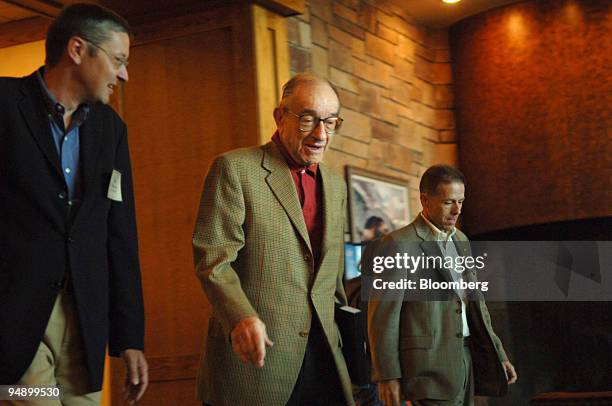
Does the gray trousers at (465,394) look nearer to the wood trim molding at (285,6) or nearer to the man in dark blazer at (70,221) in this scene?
the man in dark blazer at (70,221)

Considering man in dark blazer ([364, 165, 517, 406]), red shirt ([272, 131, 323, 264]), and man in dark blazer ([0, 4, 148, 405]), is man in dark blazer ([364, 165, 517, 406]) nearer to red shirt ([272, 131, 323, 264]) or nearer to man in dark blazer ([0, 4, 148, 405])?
red shirt ([272, 131, 323, 264])

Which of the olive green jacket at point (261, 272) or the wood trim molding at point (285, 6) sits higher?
the wood trim molding at point (285, 6)

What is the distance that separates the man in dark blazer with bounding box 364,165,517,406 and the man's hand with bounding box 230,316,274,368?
134 cm

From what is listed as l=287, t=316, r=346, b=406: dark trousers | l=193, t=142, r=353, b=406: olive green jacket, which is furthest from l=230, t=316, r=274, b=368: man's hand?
l=287, t=316, r=346, b=406: dark trousers

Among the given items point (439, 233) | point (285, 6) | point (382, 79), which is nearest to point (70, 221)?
point (439, 233)

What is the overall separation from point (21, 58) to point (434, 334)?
14.3ft

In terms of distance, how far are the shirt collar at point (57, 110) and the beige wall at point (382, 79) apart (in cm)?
398

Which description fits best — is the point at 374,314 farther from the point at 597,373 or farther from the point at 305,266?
the point at 597,373

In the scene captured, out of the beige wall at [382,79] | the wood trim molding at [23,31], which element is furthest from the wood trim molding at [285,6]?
the wood trim molding at [23,31]

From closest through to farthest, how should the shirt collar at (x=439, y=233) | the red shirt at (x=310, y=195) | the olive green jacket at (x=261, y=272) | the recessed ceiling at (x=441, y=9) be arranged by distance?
the olive green jacket at (x=261, y=272), the red shirt at (x=310, y=195), the shirt collar at (x=439, y=233), the recessed ceiling at (x=441, y=9)

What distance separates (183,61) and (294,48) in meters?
0.78

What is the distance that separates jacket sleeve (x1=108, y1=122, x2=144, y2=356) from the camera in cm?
225

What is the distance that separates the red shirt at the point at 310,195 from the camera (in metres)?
2.78

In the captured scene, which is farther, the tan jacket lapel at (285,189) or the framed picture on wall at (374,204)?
the framed picture on wall at (374,204)
